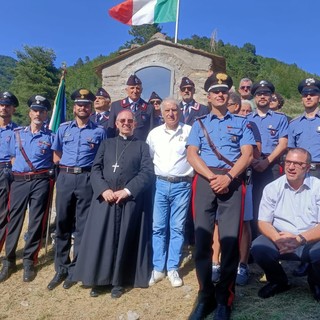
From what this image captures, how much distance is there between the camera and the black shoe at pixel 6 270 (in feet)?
14.9

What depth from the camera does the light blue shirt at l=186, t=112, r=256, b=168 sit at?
3.42 metres

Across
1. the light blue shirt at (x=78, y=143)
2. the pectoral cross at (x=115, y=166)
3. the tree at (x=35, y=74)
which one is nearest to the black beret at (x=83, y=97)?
the light blue shirt at (x=78, y=143)

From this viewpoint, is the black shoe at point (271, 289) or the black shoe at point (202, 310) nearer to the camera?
the black shoe at point (202, 310)

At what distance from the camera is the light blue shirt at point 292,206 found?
11.9 ft

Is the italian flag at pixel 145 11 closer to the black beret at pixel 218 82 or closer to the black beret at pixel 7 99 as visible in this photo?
the black beret at pixel 7 99

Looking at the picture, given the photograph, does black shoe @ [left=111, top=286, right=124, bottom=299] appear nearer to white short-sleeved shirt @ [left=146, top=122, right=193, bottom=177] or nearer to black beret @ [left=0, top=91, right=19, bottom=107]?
white short-sleeved shirt @ [left=146, top=122, right=193, bottom=177]

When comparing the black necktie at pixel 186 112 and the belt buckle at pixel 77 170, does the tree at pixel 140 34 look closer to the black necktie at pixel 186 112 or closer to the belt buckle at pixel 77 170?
the black necktie at pixel 186 112

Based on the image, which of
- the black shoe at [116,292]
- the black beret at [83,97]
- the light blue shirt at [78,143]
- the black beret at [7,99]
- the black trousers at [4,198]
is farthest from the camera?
the black beret at [7,99]

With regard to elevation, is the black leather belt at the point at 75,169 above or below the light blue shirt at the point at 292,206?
above

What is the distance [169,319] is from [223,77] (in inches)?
98.8

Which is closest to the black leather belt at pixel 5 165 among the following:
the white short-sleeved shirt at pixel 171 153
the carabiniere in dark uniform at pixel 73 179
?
the carabiniere in dark uniform at pixel 73 179

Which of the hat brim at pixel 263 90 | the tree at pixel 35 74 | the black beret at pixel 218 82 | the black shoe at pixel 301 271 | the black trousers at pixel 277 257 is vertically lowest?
the black shoe at pixel 301 271

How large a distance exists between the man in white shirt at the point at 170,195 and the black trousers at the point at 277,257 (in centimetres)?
95

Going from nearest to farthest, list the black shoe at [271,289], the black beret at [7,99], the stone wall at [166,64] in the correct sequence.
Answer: the black shoe at [271,289] → the black beret at [7,99] → the stone wall at [166,64]
